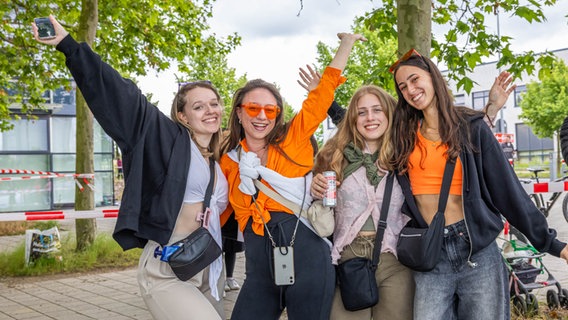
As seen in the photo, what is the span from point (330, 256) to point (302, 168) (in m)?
0.53

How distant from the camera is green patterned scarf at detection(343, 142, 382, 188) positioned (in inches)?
133

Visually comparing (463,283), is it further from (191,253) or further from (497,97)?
(191,253)

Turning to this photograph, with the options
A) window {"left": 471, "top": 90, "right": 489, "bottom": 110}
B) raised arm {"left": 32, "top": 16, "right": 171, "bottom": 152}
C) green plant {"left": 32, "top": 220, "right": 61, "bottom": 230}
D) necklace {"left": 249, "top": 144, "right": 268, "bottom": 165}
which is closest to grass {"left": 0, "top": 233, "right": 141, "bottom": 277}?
green plant {"left": 32, "top": 220, "right": 61, "bottom": 230}

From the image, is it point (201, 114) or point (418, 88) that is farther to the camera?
point (201, 114)

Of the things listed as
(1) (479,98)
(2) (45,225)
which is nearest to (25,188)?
(2) (45,225)

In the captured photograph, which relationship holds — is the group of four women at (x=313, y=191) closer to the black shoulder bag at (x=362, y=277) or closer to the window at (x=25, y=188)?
the black shoulder bag at (x=362, y=277)

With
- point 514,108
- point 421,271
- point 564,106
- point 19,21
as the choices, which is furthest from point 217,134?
point 514,108

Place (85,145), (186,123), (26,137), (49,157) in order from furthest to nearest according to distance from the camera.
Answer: (49,157) < (26,137) < (85,145) < (186,123)

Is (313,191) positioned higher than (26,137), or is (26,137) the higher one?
(26,137)

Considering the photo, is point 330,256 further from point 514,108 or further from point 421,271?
point 514,108

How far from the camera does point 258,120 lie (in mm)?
3465

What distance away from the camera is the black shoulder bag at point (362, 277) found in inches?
125

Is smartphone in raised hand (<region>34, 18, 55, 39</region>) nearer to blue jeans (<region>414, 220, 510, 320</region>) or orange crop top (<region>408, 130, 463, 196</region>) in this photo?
orange crop top (<region>408, 130, 463, 196</region>)

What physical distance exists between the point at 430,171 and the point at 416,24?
7.02ft
